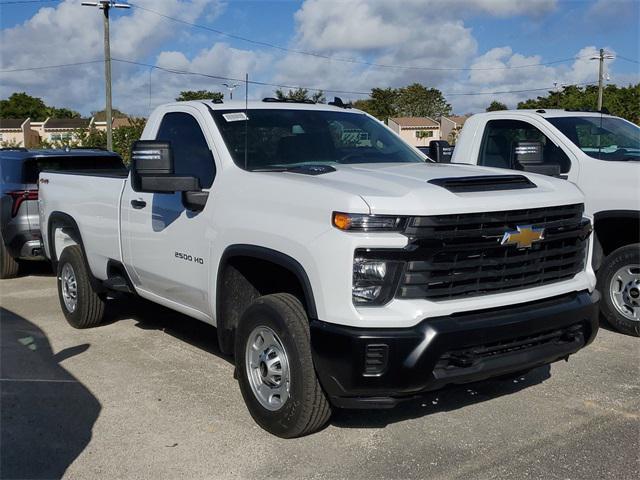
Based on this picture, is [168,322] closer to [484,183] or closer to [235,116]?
[235,116]

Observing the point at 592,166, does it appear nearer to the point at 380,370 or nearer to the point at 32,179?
the point at 380,370

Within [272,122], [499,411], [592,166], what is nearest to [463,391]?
[499,411]

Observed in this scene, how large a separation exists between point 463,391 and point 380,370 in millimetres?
1708

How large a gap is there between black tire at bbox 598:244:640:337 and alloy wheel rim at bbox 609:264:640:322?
12mm

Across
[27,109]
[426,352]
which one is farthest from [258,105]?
[27,109]

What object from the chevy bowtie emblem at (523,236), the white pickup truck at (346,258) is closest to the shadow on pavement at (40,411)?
the white pickup truck at (346,258)

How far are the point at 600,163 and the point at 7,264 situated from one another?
7.68 metres

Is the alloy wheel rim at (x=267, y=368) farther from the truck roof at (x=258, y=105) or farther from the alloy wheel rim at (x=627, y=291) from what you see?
the alloy wheel rim at (x=627, y=291)

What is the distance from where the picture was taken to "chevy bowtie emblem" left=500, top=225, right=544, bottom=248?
380cm

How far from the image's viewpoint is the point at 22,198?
9.17m

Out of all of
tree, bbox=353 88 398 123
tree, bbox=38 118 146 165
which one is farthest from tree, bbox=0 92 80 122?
tree, bbox=38 118 146 165

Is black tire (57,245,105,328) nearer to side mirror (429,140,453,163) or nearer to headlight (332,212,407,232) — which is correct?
side mirror (429,140,453,163)

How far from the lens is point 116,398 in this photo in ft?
16.3

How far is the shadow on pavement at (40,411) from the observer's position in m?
3.99
